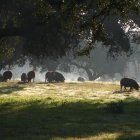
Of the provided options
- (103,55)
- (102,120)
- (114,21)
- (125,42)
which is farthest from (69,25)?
(103,55)

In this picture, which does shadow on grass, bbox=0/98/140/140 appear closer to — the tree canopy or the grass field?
the grass field

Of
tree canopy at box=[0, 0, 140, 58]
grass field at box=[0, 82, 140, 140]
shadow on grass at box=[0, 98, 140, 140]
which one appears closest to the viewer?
grass field at box=[0, 82, 140, 140]

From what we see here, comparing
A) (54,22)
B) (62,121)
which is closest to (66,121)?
(62,121)

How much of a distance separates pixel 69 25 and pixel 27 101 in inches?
332

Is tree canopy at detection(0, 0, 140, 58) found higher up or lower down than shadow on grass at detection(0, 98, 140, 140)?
higher up

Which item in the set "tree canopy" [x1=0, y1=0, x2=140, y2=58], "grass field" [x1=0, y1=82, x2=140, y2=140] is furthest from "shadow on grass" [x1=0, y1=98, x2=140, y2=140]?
"tree canopy" [x1=0, y1=0, x2=140, y2=58]

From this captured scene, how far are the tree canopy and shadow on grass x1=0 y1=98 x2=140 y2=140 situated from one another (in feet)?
10.6

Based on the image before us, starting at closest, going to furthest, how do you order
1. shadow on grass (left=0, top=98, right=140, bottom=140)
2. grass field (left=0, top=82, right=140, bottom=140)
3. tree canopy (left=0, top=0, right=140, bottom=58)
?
1. grass field (left=0, top=82, right=140, bottom=140)
2. shadow on grass (left=0, top=98, right=140, bottom=140)
3. tree canopy (left=0, top=0, right=140, bottom=58)

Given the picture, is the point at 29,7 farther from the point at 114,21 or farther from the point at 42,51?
the point at 114,21

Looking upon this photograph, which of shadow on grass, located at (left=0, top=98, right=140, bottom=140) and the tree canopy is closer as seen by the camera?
shadow on grass, located at (left=0, top=98, right=140, bottom=140)

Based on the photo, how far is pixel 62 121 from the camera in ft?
60.3

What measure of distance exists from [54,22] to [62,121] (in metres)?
10.0

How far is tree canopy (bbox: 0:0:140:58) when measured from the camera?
17.8 meters

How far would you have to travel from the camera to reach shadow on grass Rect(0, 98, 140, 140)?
15.3 meters
